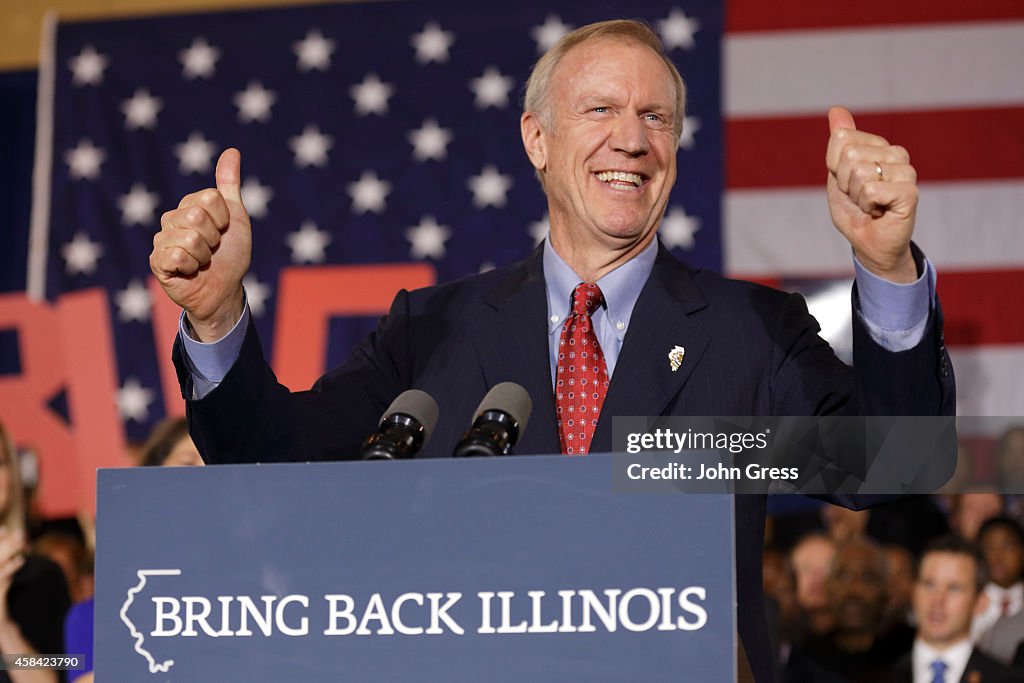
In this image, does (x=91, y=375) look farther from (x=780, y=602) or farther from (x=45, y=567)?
(x=780, y=602)

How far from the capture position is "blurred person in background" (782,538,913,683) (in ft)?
11.7

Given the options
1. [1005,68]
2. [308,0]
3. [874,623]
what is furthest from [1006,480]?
[308,0]

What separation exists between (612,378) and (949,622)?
2227mm

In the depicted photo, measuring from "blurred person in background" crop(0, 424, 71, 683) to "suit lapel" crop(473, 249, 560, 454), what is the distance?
222 cm

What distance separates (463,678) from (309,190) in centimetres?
329

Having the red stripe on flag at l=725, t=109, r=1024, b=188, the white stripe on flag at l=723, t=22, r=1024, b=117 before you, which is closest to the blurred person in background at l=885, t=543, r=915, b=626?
the red stripe on flag at l=725, t=109, r=1024, b=188

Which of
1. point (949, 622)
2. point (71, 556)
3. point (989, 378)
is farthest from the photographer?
point (71, 556)

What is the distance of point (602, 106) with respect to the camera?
194cm

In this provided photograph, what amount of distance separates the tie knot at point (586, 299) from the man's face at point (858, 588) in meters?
2.15

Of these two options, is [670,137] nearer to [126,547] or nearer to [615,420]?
[615,420]

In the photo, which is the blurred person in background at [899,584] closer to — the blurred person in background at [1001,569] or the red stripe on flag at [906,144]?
the blurred person in background at [1001,569]

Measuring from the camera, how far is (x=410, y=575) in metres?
1.16

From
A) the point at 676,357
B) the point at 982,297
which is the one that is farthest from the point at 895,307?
the point at 982,297

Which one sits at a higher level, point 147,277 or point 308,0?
point 308,0
